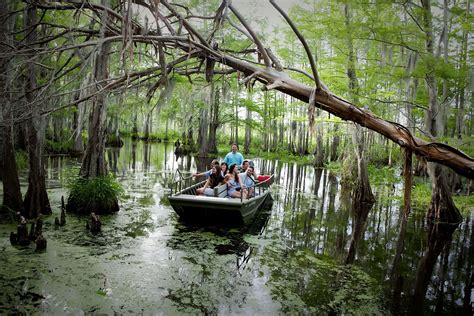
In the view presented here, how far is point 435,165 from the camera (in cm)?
1000

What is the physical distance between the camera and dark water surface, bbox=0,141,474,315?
15.5 feet

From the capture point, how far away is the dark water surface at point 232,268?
4.73m

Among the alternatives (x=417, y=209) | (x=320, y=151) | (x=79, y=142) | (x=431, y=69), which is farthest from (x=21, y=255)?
(x=320, y=151)

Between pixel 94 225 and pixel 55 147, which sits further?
pixel 55 147

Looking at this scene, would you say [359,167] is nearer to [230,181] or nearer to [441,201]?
[441,201]

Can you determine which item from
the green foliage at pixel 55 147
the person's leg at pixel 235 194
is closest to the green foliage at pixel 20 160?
the green foliage at pixel 55 147

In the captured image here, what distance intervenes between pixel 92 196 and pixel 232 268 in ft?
15.1

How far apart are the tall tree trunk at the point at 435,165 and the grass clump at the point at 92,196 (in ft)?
28.8

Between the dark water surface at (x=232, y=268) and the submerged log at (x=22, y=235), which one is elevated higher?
the submerged log at (x=22, y=235)

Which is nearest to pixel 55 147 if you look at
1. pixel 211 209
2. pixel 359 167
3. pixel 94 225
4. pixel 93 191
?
pixel 93 191

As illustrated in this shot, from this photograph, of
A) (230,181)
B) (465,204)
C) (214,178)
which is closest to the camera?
(230,181)

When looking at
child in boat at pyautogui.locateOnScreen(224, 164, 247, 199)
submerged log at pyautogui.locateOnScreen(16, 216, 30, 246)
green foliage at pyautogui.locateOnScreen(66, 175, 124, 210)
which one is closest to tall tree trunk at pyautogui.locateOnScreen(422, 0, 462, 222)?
child in boat at pyautogui.locateOnScreen(224, 164, 247, 199)

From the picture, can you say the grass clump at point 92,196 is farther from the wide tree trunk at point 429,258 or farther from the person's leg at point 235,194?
the wide tree trunk at point 429,258

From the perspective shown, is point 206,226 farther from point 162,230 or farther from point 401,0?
point 401,0
